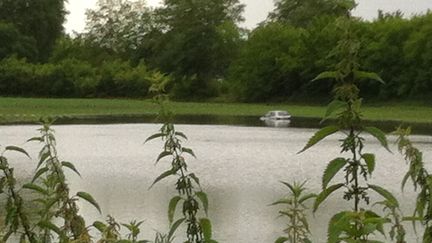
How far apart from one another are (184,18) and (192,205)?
211 ft

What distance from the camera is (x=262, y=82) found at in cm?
5791

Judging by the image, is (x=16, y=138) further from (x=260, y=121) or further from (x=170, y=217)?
(x=170, y=217)

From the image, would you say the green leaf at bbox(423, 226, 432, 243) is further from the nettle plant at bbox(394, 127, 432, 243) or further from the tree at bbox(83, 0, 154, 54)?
the tree at bbox(83, 0, 154, 54)

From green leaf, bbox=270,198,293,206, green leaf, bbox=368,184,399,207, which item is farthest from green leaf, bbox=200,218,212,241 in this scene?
green leaf, bbox=368,184,399,207

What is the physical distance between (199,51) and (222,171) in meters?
44.8

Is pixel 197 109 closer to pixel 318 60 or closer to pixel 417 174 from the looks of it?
pixel 318 60

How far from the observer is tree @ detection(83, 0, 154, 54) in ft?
244

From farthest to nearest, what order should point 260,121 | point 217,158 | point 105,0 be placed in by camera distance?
point 105,0 < point 260,121 < point 217,158

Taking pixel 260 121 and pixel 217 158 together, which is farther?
pixel 260 121

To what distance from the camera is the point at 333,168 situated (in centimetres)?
174

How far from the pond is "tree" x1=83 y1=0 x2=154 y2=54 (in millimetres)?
40000

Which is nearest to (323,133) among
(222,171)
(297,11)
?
(222,171)

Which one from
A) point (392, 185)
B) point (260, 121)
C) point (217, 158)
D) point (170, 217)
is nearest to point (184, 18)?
point (260, 121)

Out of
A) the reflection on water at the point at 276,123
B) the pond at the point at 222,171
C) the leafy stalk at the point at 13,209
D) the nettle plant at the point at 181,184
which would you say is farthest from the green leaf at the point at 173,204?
the reflection on water at the point at 276,123
